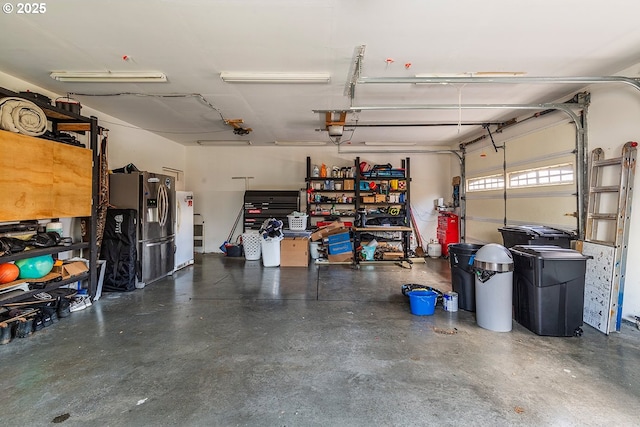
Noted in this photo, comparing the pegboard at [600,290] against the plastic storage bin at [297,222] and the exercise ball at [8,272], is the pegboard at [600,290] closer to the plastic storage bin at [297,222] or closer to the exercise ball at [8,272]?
the plastic storage bin at [297,222]

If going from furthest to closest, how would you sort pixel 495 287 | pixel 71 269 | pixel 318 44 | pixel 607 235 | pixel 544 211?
pixel 544 211, pixel 71 269, pixel 607 235, pixel 495 287, pixel 318 44

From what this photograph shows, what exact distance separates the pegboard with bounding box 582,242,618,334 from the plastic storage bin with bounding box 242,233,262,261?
5.38m

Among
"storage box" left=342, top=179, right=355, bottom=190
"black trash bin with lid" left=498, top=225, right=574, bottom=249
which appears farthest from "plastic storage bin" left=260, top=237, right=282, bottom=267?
"black trash bin with lid" left=498, top=225, right=574, bottom=249

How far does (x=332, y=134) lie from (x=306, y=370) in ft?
12.9

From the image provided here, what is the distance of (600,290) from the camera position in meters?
2.94

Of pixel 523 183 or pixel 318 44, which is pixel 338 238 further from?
pixel 318 44

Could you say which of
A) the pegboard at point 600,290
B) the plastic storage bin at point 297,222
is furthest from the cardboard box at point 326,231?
the pegboard at point 600,290

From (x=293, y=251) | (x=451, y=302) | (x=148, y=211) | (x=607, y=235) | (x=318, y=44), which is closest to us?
(x=318, y=44)

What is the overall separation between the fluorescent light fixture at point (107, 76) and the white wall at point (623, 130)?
5143 mm

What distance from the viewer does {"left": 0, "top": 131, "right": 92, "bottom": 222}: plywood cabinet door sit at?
2.77 meters

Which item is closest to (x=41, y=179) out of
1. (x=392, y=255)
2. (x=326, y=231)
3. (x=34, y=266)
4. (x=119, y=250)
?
(x=34, y=266)

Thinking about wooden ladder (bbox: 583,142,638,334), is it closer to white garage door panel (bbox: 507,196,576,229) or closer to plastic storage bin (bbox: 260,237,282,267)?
white garage door panel (bbox: 507,196,576,229)

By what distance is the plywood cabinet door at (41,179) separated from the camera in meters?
2.77

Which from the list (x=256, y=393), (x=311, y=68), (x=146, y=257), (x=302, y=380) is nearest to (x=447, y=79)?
(x=311, y=68)
